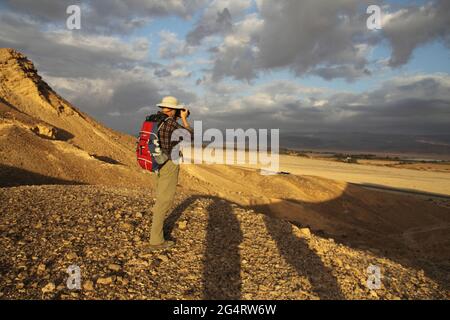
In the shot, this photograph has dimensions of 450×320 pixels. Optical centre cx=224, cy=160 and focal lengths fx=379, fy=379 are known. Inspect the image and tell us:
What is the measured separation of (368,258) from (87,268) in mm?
5248

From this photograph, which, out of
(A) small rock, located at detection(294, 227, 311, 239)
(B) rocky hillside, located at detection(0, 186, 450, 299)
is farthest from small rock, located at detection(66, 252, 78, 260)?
(A) small rock, located at detection(294, 227, 311, 239)

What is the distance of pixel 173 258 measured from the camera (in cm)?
584

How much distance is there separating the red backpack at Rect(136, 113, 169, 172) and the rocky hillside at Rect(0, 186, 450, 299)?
144cm

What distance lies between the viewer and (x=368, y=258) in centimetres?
747

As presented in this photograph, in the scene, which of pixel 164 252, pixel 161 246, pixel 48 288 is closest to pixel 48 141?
pixel 161 246

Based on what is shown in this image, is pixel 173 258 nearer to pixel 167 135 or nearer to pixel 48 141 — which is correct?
pixel 167 135

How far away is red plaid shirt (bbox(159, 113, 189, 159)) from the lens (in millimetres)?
5637

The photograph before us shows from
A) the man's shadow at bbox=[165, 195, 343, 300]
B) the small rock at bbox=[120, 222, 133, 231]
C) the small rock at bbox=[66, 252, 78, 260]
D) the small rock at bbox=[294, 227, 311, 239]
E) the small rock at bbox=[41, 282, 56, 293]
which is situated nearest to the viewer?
the small rock at bbox=[41, 282, 56, 293]

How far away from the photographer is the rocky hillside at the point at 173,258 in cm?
498

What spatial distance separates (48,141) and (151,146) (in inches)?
467

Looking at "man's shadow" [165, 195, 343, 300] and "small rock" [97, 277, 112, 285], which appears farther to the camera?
"man's shadow" [165, 195, 343, 300]

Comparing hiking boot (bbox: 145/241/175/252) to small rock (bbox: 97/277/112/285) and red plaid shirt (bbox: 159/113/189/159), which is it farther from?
red plaid shirt (bbox: 159/113/189/159)

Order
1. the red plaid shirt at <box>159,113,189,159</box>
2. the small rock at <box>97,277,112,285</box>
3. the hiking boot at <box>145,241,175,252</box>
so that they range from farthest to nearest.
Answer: the hiking boot at <box>145,241,175,252</box>
the red plaid shirt at <box>159,113,189,159</box>
the small rock at <box>97,277,112,285</box>

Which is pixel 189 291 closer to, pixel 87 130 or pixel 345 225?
pixel 345 225
